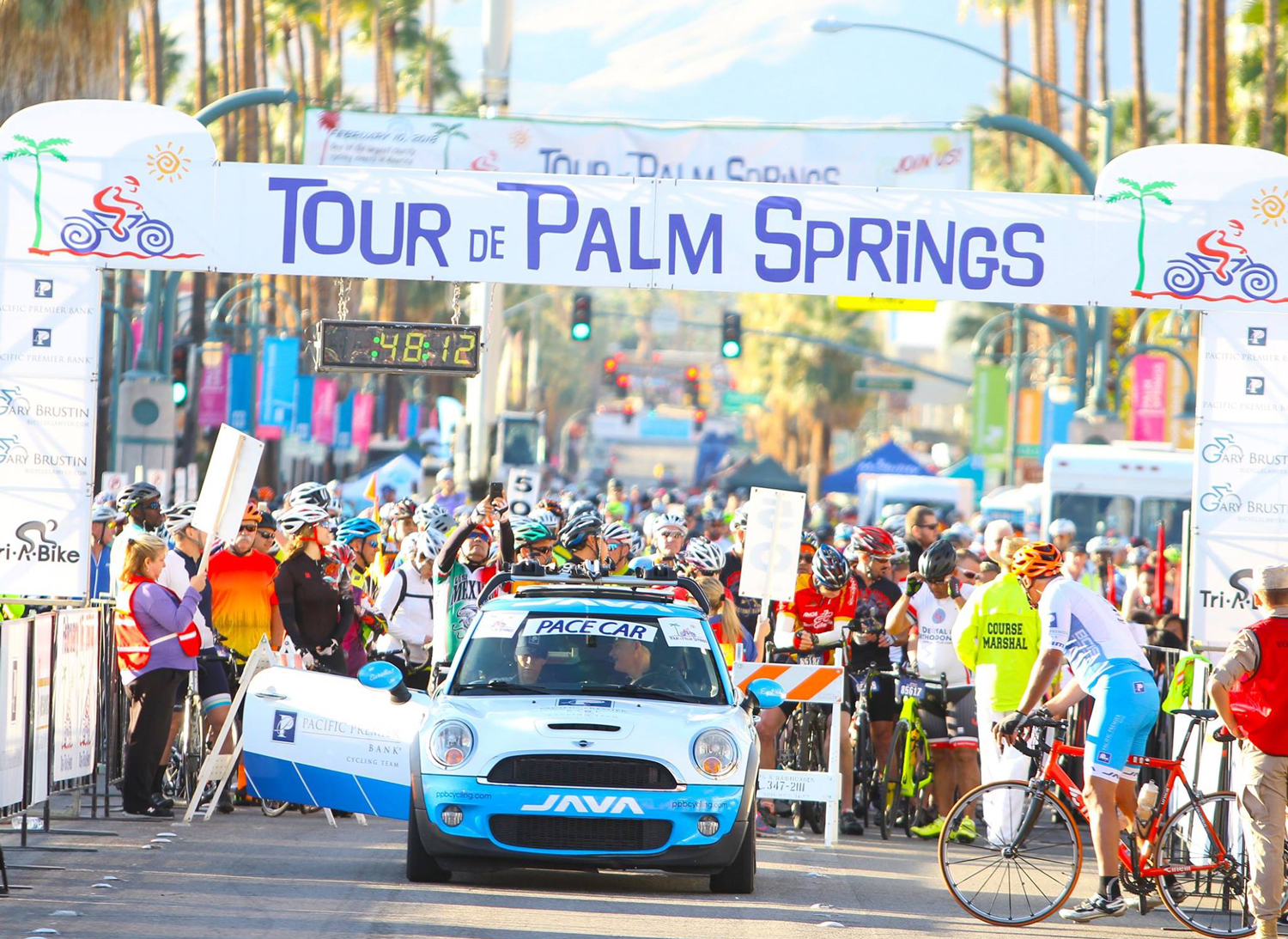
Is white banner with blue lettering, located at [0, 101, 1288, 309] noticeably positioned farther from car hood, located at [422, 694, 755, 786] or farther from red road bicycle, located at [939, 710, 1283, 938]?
red road bicycle, located at [939, 710, 1283, 938]

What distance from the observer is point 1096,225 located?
42.0 ft

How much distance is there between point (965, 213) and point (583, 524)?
12.3 feet

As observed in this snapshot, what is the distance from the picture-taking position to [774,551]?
1347cm

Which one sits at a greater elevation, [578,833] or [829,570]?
[829,570]

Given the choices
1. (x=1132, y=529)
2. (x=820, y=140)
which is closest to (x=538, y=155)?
(x=820, y=140)

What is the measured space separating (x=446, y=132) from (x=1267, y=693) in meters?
24.4

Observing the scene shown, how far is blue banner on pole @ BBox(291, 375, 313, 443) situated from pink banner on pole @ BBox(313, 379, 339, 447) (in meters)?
1.52

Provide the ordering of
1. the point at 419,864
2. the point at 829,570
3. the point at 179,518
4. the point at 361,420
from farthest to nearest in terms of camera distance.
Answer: the point at 361,420 → the point at 179,518 → the point at 829,570 → the point at 419,864

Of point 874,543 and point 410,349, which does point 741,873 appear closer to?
point 874,543

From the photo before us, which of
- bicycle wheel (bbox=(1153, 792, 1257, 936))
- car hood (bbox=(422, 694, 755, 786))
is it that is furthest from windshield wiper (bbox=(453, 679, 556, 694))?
bicycle wheel (bbox=(1153, 792, 1257, 936))

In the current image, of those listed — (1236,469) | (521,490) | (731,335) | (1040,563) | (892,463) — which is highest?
(731,335)

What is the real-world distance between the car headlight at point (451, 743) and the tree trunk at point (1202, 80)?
29951 millimetres

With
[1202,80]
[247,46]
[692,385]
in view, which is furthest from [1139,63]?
[247,46]

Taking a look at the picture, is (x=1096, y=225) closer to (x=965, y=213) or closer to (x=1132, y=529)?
(x=965, y=213)
